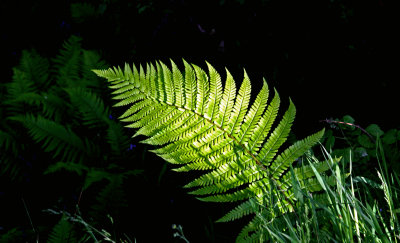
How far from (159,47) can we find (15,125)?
4.17 feet

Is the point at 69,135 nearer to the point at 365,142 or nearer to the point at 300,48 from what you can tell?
the point at 300,48

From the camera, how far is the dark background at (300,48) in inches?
88.7

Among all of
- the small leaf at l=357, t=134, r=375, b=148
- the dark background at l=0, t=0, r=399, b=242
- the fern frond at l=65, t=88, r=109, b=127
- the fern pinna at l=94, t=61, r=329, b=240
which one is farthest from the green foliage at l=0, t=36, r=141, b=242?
the small leaf at l=357, t=134, r=375, b=148

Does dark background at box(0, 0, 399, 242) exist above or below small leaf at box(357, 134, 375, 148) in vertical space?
above

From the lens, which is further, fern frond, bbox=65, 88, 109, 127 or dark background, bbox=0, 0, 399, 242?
fern frond, bbox=65, 88, 109, 127

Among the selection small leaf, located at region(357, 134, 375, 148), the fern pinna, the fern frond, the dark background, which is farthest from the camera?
the fern frond

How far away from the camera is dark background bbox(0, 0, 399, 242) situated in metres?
2.25

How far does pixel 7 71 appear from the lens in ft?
10.9

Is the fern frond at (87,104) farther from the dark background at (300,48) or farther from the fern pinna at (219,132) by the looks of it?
the fern pinna at (219,132)

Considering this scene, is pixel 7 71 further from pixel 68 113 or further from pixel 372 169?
pixel 372 169

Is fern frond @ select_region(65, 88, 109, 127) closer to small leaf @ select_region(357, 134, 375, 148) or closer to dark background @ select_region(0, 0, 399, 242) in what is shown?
dark background @ select_region(0, 0, 399, 242)

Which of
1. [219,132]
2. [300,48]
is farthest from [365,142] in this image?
[219,132]

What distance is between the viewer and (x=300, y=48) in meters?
2.30

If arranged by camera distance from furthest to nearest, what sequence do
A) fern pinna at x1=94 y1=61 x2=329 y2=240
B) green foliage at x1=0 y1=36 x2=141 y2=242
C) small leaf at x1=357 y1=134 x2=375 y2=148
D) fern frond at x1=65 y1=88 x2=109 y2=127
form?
fern frond at x1=65 y1=88 x2=109 y2=127
green foliage at x1=0 y1=36 x2=141 y2=242
small leaf at x1=357 y1=134 x2=375 y2=148
fern pinna at x1=94 y1=61 x2=329 y2=240
